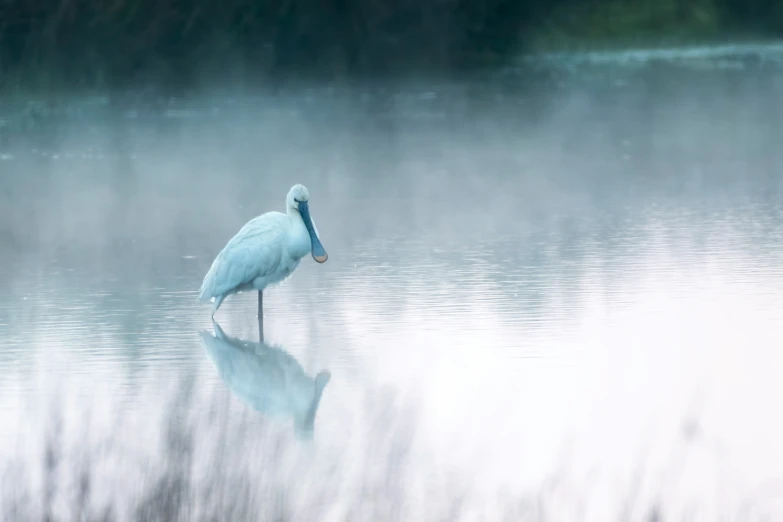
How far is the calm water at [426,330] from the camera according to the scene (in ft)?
16.6

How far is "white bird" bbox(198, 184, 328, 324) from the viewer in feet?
29.0

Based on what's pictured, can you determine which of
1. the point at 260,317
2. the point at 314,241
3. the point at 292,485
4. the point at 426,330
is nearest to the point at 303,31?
the point at 314,241

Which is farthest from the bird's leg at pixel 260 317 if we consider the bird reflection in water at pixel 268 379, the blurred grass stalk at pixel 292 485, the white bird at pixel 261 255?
the blurred grass stalk at pixel 292 485

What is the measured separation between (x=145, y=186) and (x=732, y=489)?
36.1 feet

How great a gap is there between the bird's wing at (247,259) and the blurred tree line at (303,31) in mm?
19136

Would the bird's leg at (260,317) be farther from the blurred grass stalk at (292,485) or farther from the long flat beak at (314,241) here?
the blurred grass stalk at (292,485)

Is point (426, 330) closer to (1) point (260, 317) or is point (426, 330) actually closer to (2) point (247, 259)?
(1) point (260, 317)

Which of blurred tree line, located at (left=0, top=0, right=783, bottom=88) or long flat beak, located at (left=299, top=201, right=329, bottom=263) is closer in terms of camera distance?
long flat beak, located at (left=299, top=201, right=329, bottom=263)

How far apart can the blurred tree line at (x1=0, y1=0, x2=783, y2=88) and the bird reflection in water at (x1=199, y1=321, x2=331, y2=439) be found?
20.3 m

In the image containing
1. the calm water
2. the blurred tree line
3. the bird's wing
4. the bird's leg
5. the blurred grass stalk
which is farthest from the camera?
the blurred tree line

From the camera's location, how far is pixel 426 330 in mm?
7992

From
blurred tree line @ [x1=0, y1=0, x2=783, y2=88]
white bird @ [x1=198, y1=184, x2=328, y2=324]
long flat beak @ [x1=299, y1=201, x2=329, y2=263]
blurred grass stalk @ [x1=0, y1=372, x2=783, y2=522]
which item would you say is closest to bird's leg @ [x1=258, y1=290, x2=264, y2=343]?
white bird @ [x1=198, y1=184, x2=328, y2=324]

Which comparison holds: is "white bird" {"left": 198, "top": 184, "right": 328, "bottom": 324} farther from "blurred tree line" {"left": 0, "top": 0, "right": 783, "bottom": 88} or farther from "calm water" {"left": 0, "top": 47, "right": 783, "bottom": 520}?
"blurred tree line" {"left": 0, "top": 0, "right": 783, "bottom": 88}

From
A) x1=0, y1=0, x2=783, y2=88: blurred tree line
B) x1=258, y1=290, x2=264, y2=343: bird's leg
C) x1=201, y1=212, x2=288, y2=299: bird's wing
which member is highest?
x1=0, y1=0, x2=783, y2=88: blurred tree line
